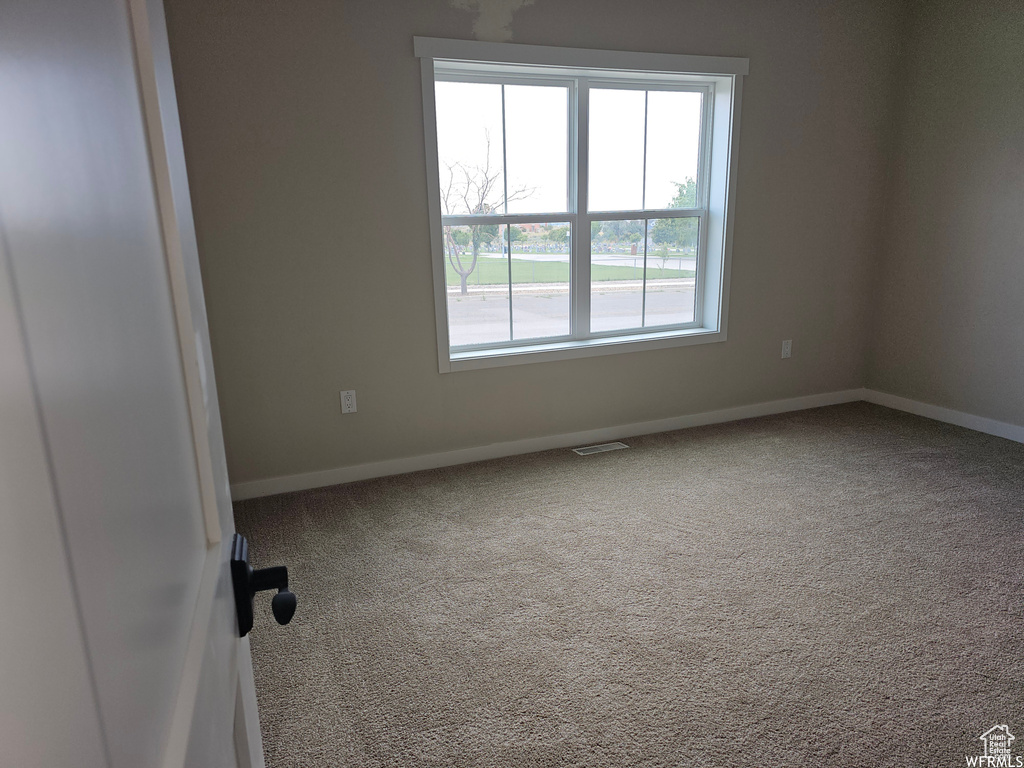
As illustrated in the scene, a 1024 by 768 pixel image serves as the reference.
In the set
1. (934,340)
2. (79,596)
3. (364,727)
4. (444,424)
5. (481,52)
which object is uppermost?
(481,52)

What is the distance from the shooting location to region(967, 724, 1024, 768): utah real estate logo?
1.53 metres

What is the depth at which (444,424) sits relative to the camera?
3.39 metres

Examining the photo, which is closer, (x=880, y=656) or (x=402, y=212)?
(x=880, y=656)

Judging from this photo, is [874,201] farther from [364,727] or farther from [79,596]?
[79,596]

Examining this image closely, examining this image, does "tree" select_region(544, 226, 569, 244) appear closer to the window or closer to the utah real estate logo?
the window

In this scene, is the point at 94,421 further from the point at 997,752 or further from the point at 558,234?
the point at 558,234

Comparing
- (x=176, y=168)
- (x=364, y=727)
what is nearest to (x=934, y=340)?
(x=364, y=727)

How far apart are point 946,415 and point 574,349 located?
7.85ft

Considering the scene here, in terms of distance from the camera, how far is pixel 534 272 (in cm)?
349

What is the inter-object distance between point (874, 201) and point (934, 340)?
3.13 feet

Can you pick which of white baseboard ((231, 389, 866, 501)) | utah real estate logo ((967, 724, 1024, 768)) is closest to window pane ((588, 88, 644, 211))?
white baseboard ((231, 389, 866, 501))

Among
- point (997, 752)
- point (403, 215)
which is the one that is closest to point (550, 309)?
point (403, 215)

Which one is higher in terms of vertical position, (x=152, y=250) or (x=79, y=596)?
(x=152, y=250)

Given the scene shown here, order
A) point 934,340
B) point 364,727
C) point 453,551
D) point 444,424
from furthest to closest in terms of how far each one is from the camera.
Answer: point 934,340 → point 444,424 → point 453,551 → point 364,727
